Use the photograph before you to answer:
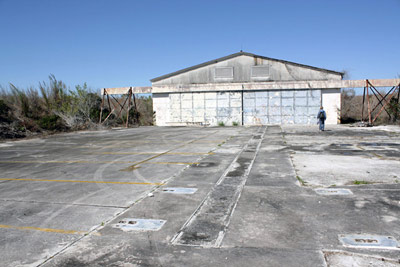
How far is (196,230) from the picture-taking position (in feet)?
12.4

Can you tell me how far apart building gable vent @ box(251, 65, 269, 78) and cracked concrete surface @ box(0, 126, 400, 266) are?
18122 mm

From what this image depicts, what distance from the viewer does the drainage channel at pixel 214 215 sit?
11.5 feet

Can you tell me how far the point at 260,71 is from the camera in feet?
83.9

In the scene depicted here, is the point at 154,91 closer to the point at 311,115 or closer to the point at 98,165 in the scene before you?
the point at 311,115

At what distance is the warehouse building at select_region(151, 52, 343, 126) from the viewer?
81.1 feet

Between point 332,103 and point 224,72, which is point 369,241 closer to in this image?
point 332,103

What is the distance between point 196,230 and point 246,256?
0.87m

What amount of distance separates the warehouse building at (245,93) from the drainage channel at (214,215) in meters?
19.4

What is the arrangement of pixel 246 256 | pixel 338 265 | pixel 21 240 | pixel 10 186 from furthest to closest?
pixel 10 186 < pixel 21 240 < pixel 246 256 < pixel 338 265

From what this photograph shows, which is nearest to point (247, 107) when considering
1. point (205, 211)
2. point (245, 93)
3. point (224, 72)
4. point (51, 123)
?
point (245, 93)

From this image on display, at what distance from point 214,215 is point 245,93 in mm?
22455

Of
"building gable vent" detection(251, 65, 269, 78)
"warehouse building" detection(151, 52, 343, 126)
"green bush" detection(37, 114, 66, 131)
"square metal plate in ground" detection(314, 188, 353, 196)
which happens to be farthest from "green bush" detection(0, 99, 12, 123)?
"square metal plate in ground" detection(314, 188, 353, 196)

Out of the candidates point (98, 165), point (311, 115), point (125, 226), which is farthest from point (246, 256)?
point (311, 115)

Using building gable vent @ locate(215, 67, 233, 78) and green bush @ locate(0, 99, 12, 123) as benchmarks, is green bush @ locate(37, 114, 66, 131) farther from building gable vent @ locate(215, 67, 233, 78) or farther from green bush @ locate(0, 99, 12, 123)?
building gable vent @ locate(215, 67, 233, 78)
